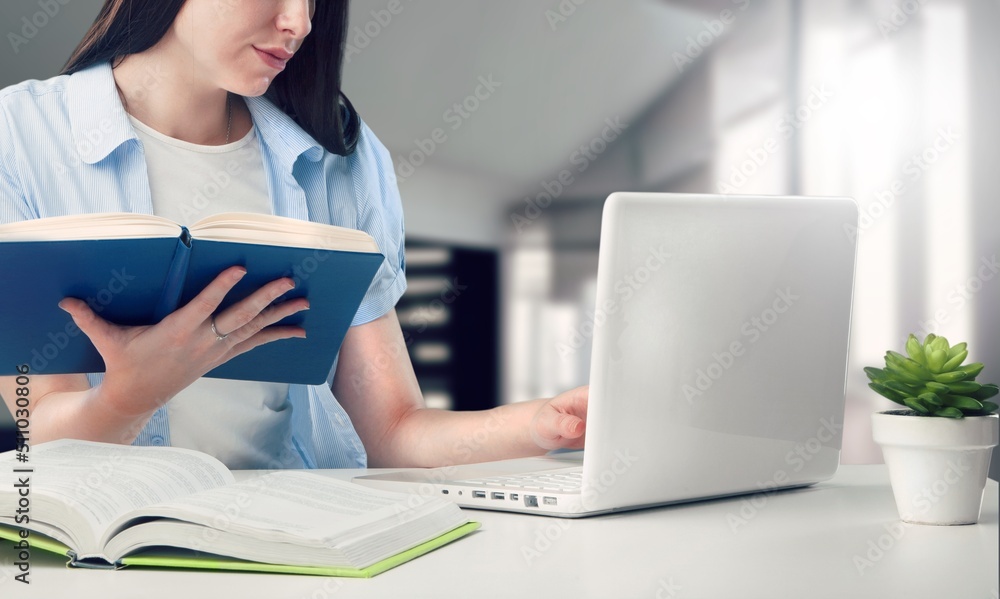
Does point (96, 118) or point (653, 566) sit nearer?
point (653, 566)

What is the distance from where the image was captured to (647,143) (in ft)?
9.52

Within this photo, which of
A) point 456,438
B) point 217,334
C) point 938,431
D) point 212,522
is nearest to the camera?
point 212,522

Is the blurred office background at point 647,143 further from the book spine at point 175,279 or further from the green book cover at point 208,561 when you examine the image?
the green book cover at point 208,561

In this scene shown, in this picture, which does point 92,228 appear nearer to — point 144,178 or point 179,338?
point 179,338

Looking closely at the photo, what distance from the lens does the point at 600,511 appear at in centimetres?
80

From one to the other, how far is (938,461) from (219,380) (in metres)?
0.97

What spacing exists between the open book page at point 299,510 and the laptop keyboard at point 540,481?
0.10 m

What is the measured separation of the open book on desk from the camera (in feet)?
2.05

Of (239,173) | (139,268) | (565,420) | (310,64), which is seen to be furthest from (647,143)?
(139,268)

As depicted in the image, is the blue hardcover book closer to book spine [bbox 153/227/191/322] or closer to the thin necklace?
book spine [bbox 153/227/191/322]

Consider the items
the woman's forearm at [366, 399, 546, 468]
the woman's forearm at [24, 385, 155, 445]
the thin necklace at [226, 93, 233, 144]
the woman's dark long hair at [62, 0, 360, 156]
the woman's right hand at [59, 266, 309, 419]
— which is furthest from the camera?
the thin necklace at [226, 93, 233, 144]

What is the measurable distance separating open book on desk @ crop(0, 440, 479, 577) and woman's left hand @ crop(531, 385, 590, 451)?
25 cm

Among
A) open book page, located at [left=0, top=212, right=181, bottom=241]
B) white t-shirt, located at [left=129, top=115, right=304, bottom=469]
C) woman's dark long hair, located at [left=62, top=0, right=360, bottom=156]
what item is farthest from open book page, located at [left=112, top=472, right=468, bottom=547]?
woman's dark long hair, located at [left=62, top=0, right=360, bottom=156]

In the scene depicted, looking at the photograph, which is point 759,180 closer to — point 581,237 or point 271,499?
point 581,237
